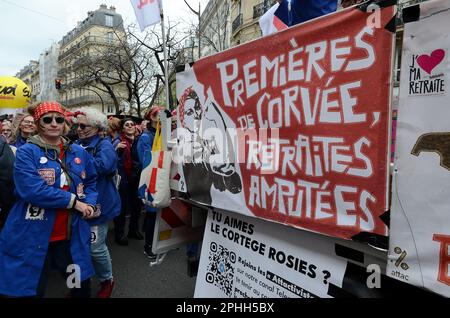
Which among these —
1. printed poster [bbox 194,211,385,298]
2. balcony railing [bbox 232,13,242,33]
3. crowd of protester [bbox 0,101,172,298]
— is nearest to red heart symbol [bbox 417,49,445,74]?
printed poster [bbox 194,211,385,298]

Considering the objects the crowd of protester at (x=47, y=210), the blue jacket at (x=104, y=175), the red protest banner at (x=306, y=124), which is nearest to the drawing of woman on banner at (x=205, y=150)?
the red protest banner at (x=306, y=124)

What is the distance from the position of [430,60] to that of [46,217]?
2.47 metres

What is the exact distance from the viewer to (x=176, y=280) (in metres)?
3.63

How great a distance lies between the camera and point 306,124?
1.54 metres

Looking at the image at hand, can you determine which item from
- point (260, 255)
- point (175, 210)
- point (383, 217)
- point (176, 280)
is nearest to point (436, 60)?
point (383, 217)

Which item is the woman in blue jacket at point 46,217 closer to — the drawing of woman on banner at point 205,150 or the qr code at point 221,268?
the drawing of woman on banner at point 205,150

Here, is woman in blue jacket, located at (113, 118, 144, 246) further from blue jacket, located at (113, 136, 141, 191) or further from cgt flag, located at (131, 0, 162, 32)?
cgt flag, located at (131, 0, 162, 32)

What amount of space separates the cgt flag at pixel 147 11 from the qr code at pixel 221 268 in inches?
127

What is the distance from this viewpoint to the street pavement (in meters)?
3.30

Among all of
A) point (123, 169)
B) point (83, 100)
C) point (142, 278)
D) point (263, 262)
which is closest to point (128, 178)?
point (123, 169)

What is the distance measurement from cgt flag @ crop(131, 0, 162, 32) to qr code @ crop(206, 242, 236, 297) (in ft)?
10.6

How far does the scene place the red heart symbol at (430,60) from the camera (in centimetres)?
112

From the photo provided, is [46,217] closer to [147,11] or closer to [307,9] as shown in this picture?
[307,9]
